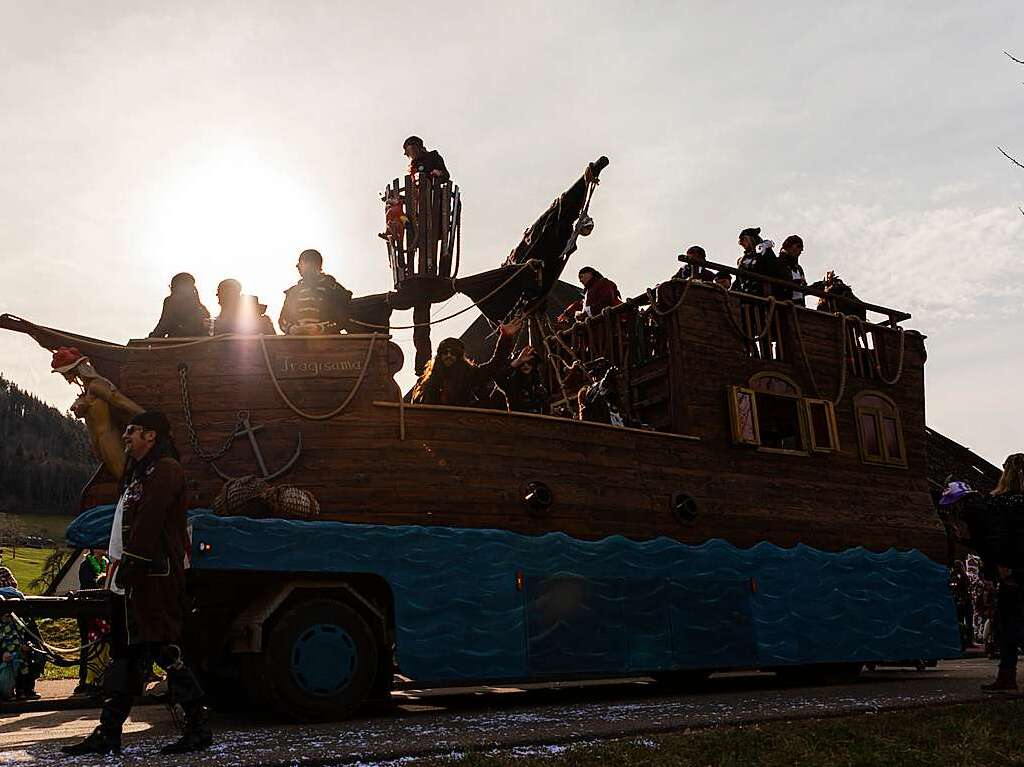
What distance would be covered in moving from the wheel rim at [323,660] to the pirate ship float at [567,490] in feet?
0.07

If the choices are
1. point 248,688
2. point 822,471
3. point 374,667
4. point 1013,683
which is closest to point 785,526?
point 822,471

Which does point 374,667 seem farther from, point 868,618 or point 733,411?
point 868,618

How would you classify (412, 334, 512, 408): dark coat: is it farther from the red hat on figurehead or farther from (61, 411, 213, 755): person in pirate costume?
(61, 411, 213, 755): person in pirate costume

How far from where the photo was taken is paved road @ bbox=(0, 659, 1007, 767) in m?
5.30

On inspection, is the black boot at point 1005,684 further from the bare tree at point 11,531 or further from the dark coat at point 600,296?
the bare tree at point 11,531

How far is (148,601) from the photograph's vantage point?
5.34 meters

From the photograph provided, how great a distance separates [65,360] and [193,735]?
11.8 ft

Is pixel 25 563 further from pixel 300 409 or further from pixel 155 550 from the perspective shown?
pixel 155 550

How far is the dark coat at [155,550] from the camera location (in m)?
5.33

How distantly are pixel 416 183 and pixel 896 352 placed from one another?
6.85 metres

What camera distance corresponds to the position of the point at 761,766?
4.65 metres

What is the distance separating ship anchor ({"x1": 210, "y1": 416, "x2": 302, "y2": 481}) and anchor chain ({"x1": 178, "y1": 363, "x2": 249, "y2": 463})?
1 cm

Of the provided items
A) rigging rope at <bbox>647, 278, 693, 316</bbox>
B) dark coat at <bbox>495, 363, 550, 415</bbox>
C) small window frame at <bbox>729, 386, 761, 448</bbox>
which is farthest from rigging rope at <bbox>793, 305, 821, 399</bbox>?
dark coat at <bbox>495, 363, 550, 415</bbox>

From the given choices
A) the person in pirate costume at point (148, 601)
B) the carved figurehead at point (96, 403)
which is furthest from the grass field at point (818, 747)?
the carved figurehead at point (96, 403)
